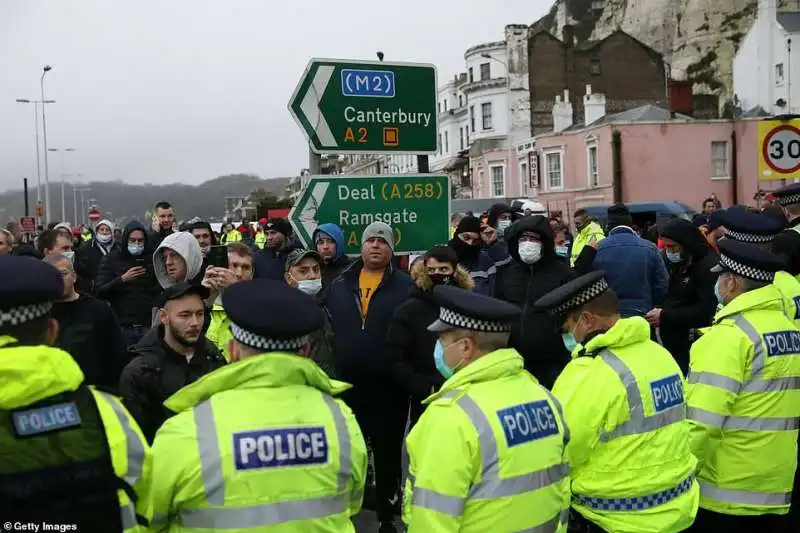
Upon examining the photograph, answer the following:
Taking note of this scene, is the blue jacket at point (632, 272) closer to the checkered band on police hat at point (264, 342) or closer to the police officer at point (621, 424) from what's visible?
the police officer at point (621, 424)

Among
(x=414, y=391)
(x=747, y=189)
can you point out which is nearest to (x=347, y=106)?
(x=414, y=391)

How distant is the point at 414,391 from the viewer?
18.7ft

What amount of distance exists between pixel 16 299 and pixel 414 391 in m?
3.57

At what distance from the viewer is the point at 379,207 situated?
5.67 metres

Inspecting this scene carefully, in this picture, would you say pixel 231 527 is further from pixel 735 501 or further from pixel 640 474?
pixel 735 501

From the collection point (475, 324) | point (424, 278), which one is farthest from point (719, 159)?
point (475, 324)

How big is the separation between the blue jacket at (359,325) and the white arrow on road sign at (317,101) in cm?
126

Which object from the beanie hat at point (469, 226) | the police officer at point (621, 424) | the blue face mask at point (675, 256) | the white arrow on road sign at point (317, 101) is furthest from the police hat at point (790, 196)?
the police officer at point (621, 424)

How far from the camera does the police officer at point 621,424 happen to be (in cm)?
342

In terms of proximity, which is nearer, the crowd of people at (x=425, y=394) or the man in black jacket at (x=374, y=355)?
the crowd of people at (x=425, y=394)

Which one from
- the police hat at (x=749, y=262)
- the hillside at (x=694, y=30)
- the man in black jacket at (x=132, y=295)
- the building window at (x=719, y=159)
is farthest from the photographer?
the hillside at (x=694, y=30)

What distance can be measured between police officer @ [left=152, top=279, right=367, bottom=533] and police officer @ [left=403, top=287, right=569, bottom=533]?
0.30 metres

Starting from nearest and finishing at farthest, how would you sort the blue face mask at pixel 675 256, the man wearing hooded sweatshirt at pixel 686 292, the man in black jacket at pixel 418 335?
the man in black jacket at pixel 418 335 → the man wearing hooded sweatshirt at pixel 686 292 → the blue face mask at pixel 675 256

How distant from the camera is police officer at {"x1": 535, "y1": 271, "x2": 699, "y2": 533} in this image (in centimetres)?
342
